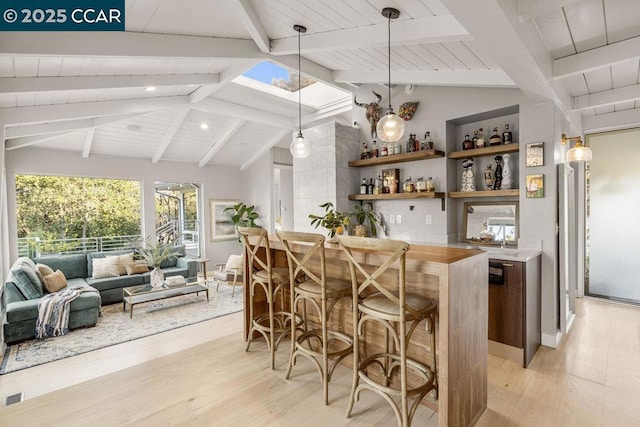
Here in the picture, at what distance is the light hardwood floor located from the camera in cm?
207

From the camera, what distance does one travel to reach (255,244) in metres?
2.91

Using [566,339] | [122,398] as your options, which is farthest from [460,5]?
[566,339]

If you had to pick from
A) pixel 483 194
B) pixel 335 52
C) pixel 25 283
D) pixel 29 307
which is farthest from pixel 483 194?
pixel 25 283

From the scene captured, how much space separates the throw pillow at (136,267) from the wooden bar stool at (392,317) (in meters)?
4.69

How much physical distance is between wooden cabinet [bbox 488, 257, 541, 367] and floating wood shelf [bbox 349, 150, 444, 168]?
1.52 metres

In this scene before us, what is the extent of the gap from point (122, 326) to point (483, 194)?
15.6ft

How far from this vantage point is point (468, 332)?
191cm

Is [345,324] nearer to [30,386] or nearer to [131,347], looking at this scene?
[131,347]

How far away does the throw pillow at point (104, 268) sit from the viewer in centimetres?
512

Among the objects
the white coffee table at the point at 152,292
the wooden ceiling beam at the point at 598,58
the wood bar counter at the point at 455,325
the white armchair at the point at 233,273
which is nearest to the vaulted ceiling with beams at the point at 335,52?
the wooden ceiling beam at the point at 598,58

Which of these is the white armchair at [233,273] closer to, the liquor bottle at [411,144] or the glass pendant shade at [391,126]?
the liquor bottle at [411,144]

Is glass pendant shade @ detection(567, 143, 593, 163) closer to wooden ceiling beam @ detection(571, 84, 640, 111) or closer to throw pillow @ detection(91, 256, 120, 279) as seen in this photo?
wooden ceiling beam @ detection(571, 84, 640, 111)

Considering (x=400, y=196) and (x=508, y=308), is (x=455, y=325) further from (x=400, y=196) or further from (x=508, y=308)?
(x=400, y=196)

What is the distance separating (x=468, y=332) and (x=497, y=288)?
126 centimetres
